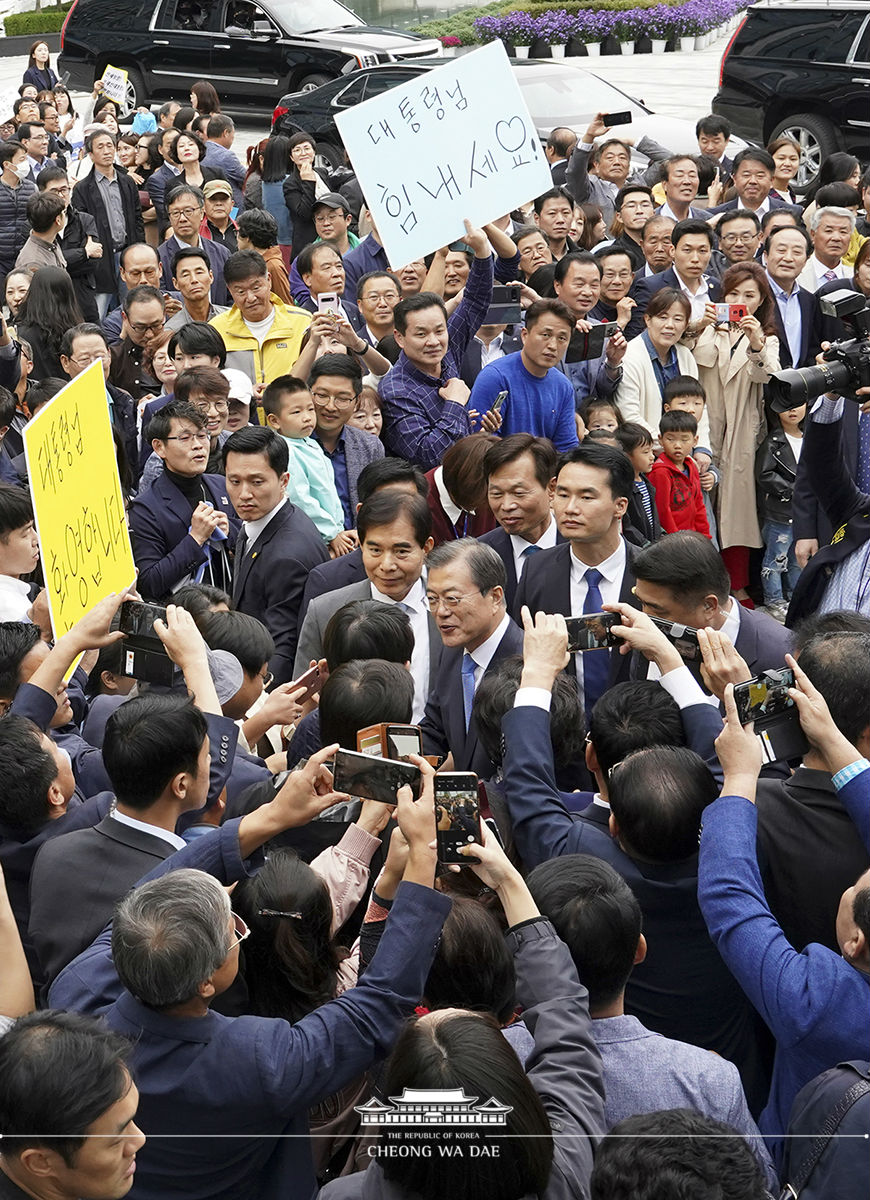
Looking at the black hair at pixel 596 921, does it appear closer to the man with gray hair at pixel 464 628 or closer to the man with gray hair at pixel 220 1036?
the man with gray hair at pixel 220 1036

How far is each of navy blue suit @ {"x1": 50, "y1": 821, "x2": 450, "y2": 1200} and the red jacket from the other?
3805 millimetres

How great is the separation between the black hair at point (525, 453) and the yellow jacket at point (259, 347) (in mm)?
2260

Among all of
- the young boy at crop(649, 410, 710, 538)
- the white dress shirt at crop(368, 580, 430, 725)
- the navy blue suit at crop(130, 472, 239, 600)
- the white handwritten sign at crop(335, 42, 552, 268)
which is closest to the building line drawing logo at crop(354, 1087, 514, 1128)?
the white dress shirt at crop(368, 580, 430, 725)

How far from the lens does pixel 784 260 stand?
7.17 meters

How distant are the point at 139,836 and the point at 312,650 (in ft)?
5.13

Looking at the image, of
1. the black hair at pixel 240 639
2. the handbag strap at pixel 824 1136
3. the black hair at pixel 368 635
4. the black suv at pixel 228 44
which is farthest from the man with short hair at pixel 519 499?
the black suv at pixel 228 44

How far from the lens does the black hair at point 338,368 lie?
5594mm

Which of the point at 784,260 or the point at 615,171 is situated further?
the point at 615,171

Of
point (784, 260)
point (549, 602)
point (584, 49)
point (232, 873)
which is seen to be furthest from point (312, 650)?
point (584, 49)

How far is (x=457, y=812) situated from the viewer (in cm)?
262

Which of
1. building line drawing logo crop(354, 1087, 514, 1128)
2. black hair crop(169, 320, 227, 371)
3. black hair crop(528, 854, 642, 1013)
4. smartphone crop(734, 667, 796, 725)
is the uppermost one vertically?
smartphone crop(734, 667, 796, 725)

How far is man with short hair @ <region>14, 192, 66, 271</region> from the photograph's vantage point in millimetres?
8281

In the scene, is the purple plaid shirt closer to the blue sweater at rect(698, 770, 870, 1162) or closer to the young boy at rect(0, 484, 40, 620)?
the young boy at rect(0, 484, 40, 620)

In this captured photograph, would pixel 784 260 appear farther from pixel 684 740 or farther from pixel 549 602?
pixel 684 740
